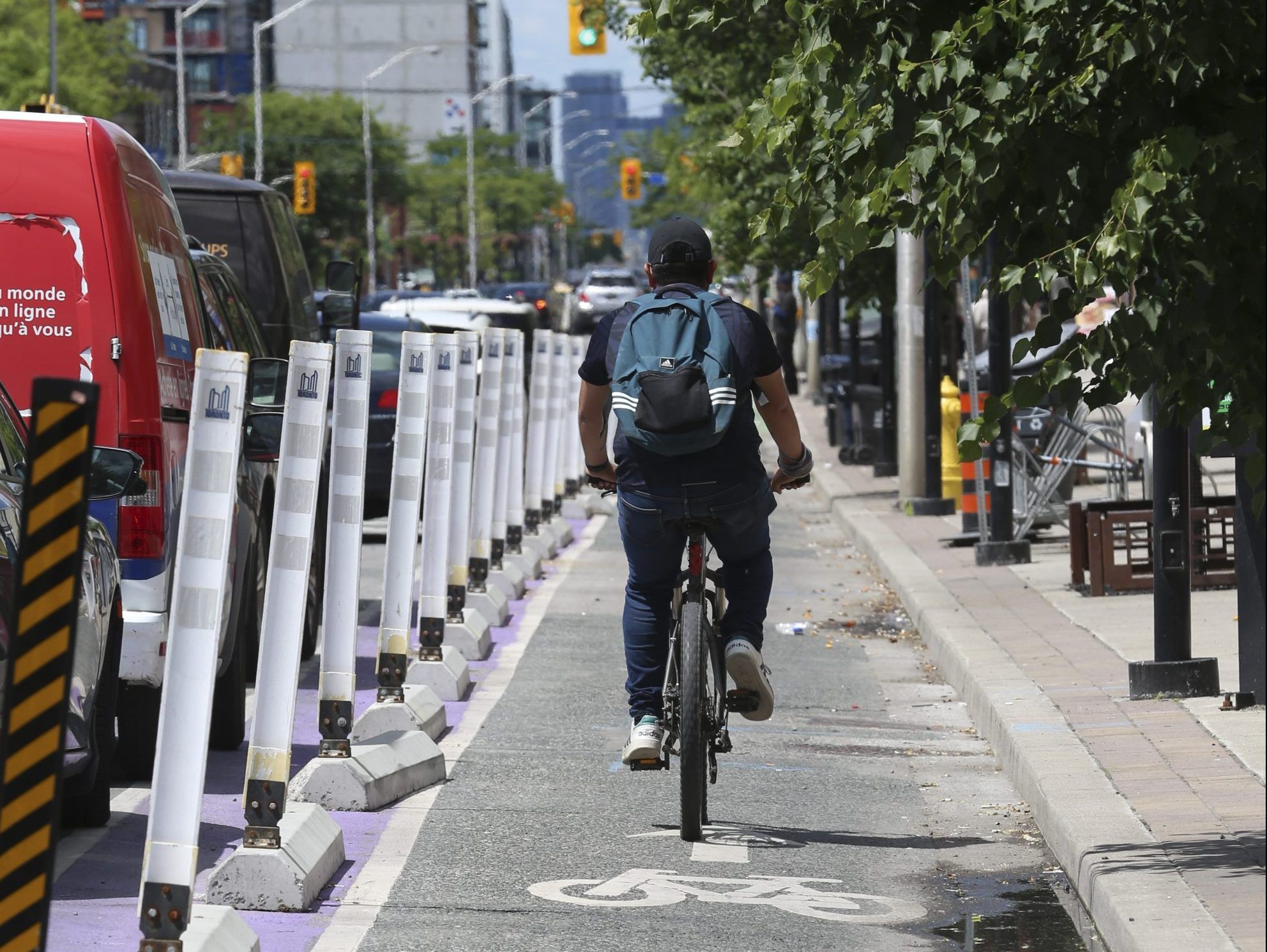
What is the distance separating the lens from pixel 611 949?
226 inches

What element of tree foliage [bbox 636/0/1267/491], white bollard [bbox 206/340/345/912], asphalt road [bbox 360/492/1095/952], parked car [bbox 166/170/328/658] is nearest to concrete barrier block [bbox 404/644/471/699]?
asphalt road [bbox 360/492/1095/952]

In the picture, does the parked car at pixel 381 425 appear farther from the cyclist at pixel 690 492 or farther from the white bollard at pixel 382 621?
the cyclist at pixel 690 492

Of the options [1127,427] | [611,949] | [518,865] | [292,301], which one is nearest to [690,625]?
[518,865]

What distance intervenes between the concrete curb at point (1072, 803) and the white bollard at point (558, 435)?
5.48m

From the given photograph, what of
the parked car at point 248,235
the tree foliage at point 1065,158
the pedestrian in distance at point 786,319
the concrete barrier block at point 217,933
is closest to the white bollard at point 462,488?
the parked car at point 248,235

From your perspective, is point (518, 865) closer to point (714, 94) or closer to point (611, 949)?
point (611, 949)

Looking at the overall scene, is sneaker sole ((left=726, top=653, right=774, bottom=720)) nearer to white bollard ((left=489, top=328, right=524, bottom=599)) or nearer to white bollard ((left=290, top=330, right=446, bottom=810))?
white bollard ((left=290, top=330, right=446, bottom=810))

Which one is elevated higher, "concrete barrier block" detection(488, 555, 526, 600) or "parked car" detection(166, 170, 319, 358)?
"parked car" detection(166, 170, 319, 358)

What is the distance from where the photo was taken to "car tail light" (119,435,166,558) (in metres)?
7.65

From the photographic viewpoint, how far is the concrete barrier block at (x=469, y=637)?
36.8 ft

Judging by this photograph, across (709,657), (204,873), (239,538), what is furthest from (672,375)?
(239,538)

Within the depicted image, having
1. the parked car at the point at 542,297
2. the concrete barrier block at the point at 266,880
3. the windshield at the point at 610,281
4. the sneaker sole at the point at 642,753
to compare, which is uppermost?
the windshield at the point at 610,281

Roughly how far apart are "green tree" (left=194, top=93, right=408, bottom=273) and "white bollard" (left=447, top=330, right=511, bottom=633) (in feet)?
248

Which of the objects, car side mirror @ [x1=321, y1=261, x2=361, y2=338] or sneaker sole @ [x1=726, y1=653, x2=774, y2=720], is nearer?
sneaker sole @ [x1=726, y1=653, x2=774, y2=720]
